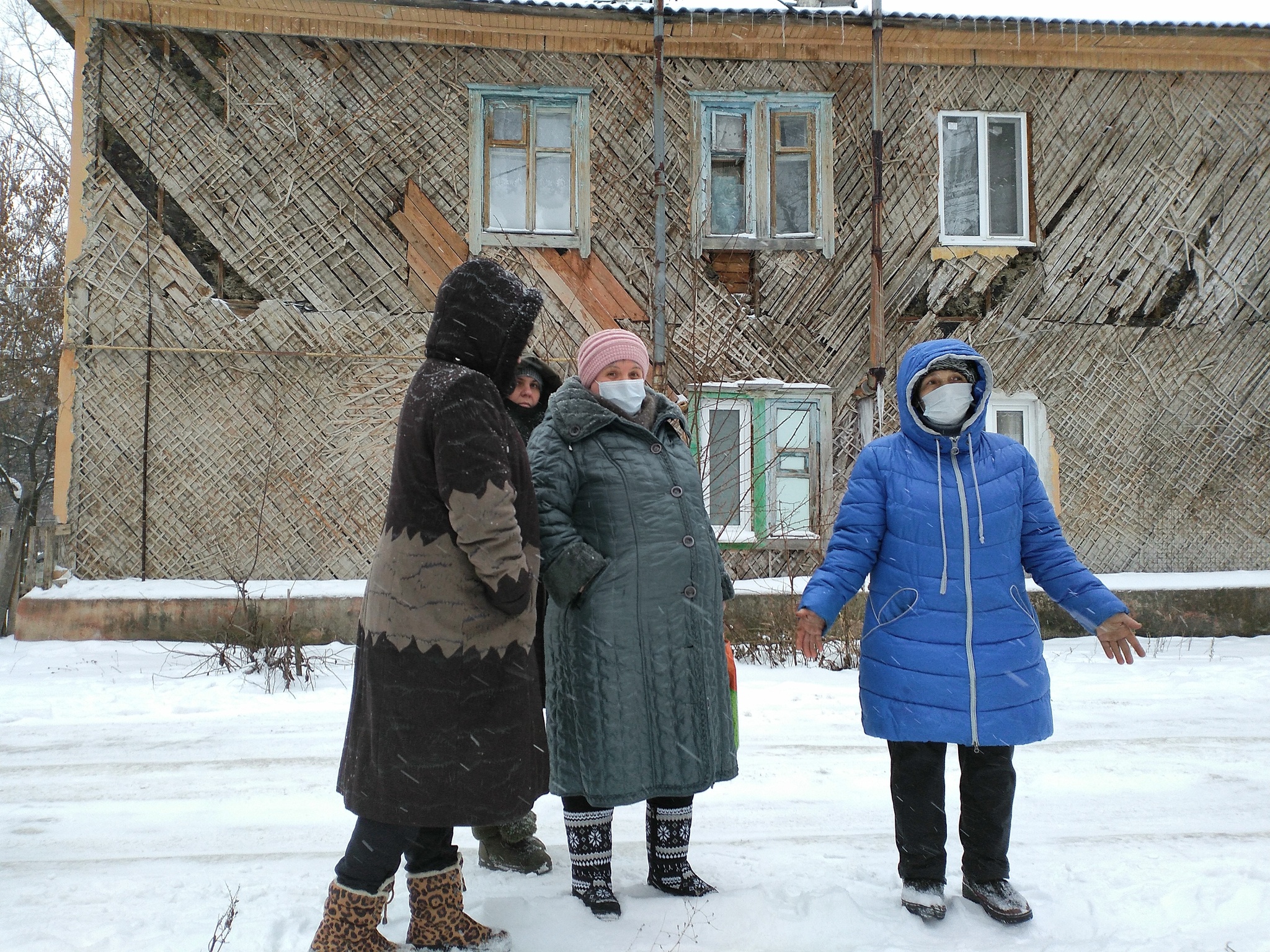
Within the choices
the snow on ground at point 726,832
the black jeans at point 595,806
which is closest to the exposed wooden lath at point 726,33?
the snow on ground at point 726,832

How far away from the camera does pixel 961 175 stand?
9.63 m

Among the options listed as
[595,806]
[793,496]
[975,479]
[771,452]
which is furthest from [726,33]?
[595,806]

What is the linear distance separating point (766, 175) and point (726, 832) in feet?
24.7

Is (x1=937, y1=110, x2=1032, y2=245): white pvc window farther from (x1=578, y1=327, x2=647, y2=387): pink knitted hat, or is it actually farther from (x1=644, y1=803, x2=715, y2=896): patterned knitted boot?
(x1=644, y1=803, x2=715, y2=896): patterned knitted boot

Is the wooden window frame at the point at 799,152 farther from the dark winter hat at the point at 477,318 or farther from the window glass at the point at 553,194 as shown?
the dark winter hat at the point at 477,318

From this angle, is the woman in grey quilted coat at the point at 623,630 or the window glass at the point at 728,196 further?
the window glass at the point at 728,196

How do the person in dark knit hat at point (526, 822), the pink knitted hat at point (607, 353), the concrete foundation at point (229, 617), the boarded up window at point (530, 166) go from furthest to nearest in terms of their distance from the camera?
the boarded up window at point (530, 166) < the concrete foundation at point (229, 617) < the person in dark knit hat at point (526, 822) < the pink knitted hat at point (607, 353)

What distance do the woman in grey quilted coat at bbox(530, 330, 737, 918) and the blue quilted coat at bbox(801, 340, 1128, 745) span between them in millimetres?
432

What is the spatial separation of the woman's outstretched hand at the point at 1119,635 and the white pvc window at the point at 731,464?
621 cm

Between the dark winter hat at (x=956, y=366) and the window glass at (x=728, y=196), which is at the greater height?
the window glass at (x=728, y=196)

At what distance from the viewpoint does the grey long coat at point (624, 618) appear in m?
2.68

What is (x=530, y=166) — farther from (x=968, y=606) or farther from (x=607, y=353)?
(x=968, y=606)

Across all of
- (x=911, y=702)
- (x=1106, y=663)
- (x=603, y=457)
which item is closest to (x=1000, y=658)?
(x=911, y=702)

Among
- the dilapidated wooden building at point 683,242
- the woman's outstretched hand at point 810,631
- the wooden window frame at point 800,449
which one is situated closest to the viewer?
the woman's outstretched hand at point 810,631
